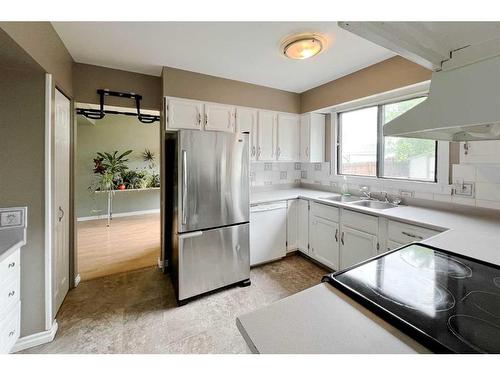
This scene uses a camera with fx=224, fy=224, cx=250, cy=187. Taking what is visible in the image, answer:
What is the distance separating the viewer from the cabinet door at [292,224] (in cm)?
294

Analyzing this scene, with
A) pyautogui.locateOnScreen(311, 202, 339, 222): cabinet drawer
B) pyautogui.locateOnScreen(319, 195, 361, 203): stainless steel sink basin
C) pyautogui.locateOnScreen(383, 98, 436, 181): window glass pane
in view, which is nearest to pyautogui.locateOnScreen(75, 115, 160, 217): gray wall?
pyautogui.locateOnScreen(311, 202, 339, 222): cabinet drawer

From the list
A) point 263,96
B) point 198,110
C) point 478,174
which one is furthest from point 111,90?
point 478,174

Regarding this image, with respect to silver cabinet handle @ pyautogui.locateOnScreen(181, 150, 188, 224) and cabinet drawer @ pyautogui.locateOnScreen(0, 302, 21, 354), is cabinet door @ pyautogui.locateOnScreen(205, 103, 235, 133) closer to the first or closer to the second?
silver cabinet handle @ pyautogui.locateOnScreen(181, 150, 188, 224)

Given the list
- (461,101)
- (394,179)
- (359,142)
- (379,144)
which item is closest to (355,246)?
(394,179)

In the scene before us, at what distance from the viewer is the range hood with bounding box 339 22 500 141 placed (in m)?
0.65

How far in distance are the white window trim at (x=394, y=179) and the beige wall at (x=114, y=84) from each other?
2346 millimetres

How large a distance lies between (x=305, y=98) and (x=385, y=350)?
3.33 meters

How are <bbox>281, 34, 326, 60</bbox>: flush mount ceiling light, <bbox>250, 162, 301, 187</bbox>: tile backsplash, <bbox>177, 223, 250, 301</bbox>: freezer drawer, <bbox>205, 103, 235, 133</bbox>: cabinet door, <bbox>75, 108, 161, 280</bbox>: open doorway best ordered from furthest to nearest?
<bbox>75, 108, 161, 280</bbox>: open doorway, <bbox>250, 162, 301, 187</bbox>: tile backsplash, <bbox>205, 103, 235, 133</bbox>: cabinet door, <bbox>177, 223, 250, 301</bbox>: freezer drawer, <bbox>281, 34, 326, 60</bbox>: flush mount ceiling light

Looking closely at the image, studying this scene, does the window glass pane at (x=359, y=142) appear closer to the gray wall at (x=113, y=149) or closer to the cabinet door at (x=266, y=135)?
the cabinet door at (x=266, y=135)

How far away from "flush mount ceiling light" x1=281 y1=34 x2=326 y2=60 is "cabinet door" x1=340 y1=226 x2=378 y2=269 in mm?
1744

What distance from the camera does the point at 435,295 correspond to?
79cm

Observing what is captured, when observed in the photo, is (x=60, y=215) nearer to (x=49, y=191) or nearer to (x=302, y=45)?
(x=49, y=191)

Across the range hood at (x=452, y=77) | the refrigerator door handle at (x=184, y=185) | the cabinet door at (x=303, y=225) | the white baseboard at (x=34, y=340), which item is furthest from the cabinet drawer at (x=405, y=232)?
the white baseboard at (x=34, y=340)
